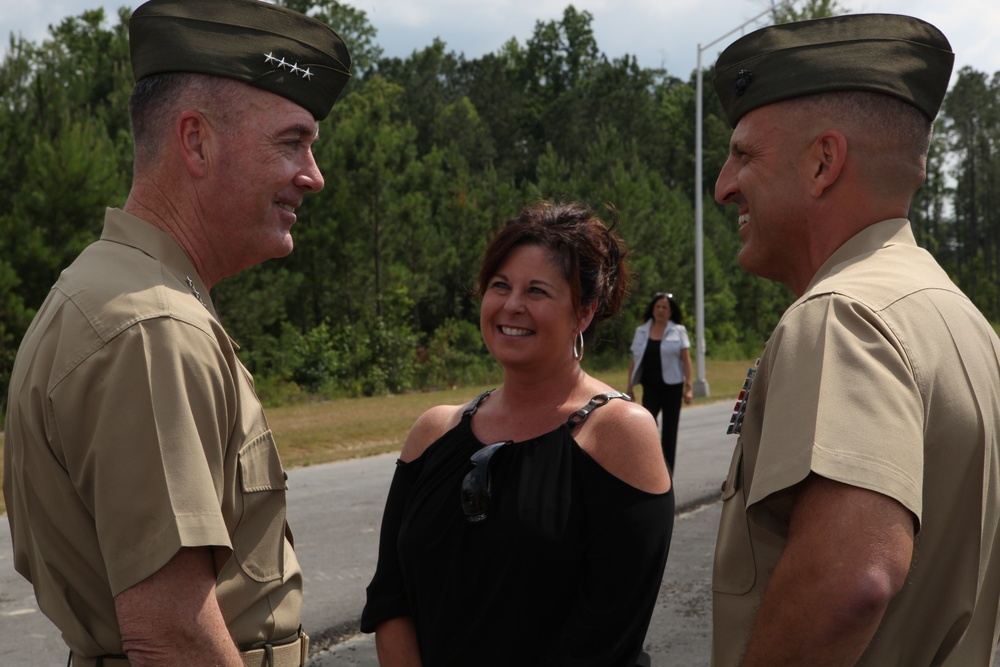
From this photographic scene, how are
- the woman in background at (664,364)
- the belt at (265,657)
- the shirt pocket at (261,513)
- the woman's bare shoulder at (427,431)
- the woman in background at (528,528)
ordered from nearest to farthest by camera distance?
the belt at (265,657) → the shirt pocket at (261,513) → the woman in background at (528,528) → the woman's bare shoulder at (427,431) → the woman in background at (664,364)

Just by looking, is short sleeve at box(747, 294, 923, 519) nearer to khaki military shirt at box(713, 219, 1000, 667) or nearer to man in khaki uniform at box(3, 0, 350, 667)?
khaki military shirt at box(713, 219, 1000, 667)

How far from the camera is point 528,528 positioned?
2906mm

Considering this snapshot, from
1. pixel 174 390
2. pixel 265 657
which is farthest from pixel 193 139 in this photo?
pixel 265 657

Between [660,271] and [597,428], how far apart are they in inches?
1367

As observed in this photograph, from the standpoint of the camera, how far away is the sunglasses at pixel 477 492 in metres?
2.95

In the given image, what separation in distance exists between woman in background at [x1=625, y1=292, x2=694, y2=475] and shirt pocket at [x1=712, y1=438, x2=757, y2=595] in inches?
355

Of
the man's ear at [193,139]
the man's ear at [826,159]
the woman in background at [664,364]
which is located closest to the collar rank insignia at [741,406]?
the man's ear at [826,159]

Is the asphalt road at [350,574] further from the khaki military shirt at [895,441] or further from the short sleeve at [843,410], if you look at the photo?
the short sleeve at [843,410]

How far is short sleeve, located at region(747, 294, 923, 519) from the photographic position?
5.81 feet

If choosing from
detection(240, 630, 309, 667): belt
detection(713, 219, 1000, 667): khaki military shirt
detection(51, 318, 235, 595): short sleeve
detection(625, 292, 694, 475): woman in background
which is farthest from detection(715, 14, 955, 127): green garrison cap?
detection(625, 292, 694, 475): woman in background

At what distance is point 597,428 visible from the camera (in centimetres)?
308

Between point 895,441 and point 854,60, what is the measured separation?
2.71 feet

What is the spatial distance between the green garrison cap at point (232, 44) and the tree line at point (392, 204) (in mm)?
1475

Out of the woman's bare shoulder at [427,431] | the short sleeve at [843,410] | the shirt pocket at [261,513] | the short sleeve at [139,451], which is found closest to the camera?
the short sleeve at [843,410]
